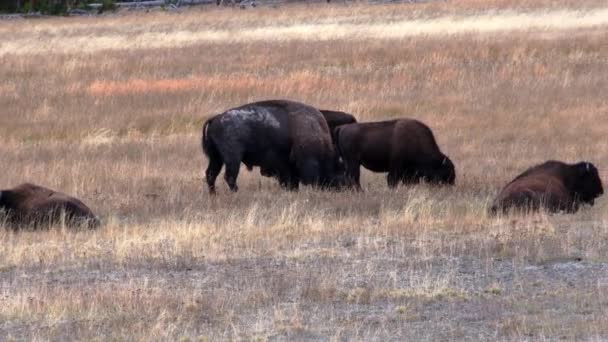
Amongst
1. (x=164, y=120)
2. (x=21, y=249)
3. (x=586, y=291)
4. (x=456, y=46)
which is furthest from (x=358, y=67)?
(x=586, y=291)

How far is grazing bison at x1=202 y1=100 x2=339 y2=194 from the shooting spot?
51.6 ft

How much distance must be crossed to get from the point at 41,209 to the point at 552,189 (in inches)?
210

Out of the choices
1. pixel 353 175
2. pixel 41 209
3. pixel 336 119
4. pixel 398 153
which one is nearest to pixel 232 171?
pixel 353 175

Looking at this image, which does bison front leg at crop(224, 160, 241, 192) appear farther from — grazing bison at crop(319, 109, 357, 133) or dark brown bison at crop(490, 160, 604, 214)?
dark brown bison at crop(490, 160, 604, 214)

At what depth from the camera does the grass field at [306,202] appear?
8359mm

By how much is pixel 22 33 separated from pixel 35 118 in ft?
72.3

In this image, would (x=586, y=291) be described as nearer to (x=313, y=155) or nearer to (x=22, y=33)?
(x=313, y=155)

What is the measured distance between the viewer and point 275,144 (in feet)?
52.0

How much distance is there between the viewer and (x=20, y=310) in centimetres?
851

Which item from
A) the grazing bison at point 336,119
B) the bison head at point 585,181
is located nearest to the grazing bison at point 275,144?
the grazing bison at point 336,119

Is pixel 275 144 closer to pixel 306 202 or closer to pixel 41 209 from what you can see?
pixel 306 202

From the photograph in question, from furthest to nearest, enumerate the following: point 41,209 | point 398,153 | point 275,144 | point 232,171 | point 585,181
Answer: point 398,153
point 275,144
point 232,171
point 585,181
point 41,209

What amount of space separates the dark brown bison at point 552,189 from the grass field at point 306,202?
0.25m

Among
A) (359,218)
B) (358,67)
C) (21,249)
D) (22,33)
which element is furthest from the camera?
(22,33)
